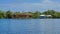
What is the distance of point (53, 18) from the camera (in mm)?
13828

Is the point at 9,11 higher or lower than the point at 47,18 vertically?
higher

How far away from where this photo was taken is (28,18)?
13875 mm

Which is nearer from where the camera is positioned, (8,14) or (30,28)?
(30,28)

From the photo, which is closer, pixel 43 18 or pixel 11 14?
pixel 11 14

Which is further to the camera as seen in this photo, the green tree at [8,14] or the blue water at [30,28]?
the green tree at [8,14]

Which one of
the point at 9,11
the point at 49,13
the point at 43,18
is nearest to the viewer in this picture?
the point at 49,13

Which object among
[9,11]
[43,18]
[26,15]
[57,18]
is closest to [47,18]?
[43,18]

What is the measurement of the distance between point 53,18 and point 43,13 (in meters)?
1.12

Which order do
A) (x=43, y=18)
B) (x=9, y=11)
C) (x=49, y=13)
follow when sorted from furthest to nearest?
(x=43, y=18) < (x=9, y=11) < (x=49, y=13)

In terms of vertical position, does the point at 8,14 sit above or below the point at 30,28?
above

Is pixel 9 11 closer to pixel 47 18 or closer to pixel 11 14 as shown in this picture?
pixel 11 14

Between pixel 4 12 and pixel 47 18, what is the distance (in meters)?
4.25

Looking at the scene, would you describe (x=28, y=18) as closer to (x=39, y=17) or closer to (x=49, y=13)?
(x=39, y=17)

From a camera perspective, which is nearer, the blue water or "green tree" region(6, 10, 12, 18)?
the blue water
